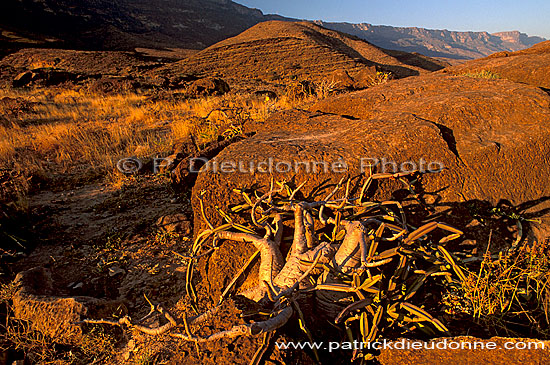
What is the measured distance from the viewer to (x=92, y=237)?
3.03 meters

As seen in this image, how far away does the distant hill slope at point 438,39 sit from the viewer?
14025 centimetres

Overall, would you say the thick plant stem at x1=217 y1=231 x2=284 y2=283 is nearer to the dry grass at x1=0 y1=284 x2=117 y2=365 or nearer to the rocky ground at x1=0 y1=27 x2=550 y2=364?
the rocky ground at x1=0 y1=27 x2=550 y2=364

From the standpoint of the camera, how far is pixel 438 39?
170 meters

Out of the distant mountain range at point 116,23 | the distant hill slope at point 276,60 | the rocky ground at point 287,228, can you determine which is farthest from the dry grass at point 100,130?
the distant mountain range at point 116,23

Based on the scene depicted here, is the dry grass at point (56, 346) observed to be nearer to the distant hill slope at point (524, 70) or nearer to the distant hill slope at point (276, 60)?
the distant hill slope at point (524, 70)

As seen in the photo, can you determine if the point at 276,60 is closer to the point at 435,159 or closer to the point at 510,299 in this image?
the point at 435,159

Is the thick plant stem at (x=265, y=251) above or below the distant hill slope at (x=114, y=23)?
below

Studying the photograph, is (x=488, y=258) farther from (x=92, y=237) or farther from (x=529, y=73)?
(x=92, y=237)

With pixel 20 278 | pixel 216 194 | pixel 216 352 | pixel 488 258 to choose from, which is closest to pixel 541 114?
pixel 488 258

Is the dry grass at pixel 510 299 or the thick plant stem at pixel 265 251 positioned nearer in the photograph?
the dry grass at pixel 510 299

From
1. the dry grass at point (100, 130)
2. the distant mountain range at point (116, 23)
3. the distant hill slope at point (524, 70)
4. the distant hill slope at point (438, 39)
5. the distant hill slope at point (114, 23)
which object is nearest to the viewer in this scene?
the distant hill slope at point (524, 70)

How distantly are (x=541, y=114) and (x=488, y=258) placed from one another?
128 cm

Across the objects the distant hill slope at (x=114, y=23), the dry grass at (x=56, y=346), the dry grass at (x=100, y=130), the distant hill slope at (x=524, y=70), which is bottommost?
the dry grass at (x=56, y=346)

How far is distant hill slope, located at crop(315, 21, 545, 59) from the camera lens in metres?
140
